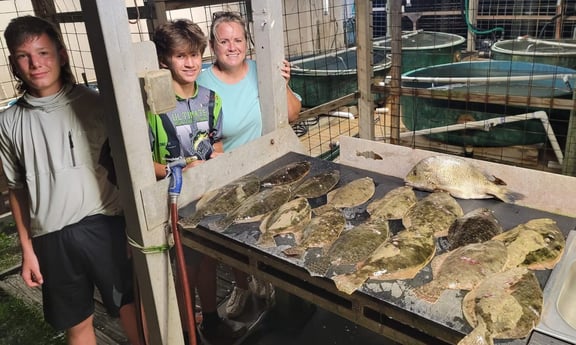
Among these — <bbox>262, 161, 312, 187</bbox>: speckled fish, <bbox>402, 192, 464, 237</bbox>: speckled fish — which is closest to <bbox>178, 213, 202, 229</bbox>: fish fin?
<bbox>262, 161, 312, 187</bbox>: speckled fish

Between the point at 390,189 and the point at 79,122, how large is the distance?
1.41 m

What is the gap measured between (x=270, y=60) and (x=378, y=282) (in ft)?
4.52

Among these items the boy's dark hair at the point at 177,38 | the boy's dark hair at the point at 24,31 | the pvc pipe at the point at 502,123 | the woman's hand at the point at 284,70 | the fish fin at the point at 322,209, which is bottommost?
the pvc pipe at the point at 502,123

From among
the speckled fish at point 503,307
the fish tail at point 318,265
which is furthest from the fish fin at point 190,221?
the speckled fish at point 503,307

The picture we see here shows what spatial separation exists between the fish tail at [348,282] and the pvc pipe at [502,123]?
355 centimetres

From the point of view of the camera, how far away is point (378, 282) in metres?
1.29

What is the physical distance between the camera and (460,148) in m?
4.75

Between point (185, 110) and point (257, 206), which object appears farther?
point (185, 110)

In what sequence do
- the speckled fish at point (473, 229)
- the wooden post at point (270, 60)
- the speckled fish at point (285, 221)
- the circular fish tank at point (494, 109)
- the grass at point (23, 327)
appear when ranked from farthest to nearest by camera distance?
1. the circular fish tank at point (494, 109)
2. the grass at point (23, 327)
3. the wooden post at point (270, 60)
4. the speckled fish at point (285, 221)
5. the speckled fish at point (473, 229)

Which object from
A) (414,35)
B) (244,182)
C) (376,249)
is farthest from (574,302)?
(414,35)

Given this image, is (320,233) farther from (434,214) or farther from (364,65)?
(364,65)

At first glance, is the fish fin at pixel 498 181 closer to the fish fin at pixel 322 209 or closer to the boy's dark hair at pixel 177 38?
the fish fin at pixel 322 209

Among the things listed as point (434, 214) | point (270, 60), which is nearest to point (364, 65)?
point (270, 60)

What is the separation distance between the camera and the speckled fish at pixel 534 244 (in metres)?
1.33
